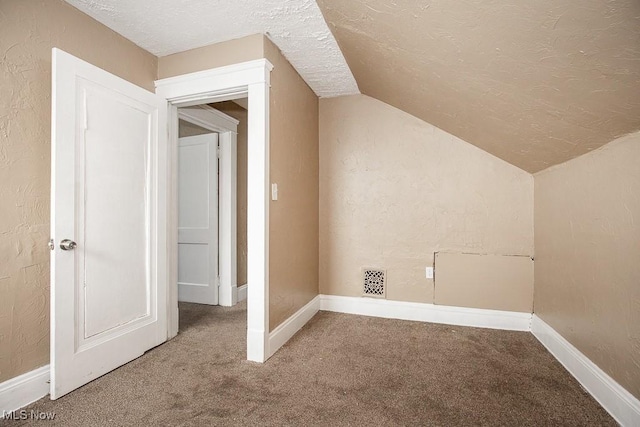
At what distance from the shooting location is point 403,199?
9.55ft

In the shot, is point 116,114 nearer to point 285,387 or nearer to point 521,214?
point 285,387

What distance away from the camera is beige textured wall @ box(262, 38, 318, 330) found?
86.4 inches

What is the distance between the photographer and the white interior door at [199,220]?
3.32 m

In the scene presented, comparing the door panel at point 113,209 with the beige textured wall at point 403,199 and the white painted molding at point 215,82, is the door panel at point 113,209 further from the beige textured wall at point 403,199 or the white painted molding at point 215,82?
the beige textured wall at point 403,199

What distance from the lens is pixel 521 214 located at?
2.59m

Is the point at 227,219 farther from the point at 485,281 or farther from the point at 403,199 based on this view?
the point at 485,281

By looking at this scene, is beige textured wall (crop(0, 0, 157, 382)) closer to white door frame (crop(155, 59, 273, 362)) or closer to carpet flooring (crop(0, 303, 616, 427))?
carpet flooring (crop(0, 303, 616, 427))

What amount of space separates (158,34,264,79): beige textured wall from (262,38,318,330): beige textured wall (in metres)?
0.11

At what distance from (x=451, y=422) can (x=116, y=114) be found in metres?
2.63

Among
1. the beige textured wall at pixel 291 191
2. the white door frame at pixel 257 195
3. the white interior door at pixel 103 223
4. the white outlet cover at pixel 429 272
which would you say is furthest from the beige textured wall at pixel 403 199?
the white interior door at pixel 103 223

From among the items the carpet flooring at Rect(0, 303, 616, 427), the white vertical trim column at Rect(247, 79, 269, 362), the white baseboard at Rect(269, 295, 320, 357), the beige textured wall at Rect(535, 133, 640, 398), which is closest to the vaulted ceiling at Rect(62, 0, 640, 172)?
the beige textured wall at Rect(535, 133, 640, 398)

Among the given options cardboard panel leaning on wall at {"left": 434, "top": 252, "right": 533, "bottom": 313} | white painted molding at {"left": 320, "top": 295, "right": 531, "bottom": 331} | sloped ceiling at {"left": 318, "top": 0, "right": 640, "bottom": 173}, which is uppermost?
sloped ceiling at {"left": 318, "top": 0, "right": 640, "bottom": 173}

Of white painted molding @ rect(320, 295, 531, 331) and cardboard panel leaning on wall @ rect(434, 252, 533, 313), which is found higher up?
cardboard panel leaning on wall @ rect(434, 252, 533, 313)

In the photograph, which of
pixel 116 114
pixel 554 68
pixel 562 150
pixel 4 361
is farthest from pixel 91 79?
pixel 562 150
